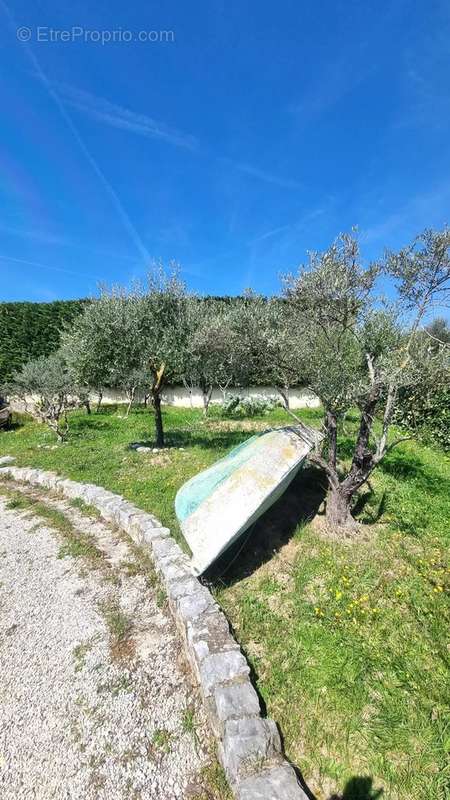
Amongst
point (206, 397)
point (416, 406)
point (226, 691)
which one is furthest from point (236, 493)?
point (206, 397)

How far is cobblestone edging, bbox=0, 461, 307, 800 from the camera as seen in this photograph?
8.60 ft

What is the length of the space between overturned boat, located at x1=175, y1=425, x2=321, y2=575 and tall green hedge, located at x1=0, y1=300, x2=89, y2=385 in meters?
22.9

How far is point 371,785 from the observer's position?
9.11ft

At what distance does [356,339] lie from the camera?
626cm

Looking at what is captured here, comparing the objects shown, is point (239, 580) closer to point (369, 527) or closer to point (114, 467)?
point (369, 527)

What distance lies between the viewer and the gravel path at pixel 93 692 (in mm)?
3021

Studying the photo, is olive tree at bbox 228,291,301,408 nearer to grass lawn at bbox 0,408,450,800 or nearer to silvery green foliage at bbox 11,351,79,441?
grass lawn at bbox 0,408,450,800

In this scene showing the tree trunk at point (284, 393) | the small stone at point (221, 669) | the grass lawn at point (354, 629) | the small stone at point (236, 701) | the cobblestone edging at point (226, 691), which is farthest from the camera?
the tree trunk at point (284, 393)

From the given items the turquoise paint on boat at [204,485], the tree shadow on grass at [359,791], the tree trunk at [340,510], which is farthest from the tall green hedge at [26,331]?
the tree shadow on grass at [359,791]

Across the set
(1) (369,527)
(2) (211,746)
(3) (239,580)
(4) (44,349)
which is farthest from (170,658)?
(4) (44,349)

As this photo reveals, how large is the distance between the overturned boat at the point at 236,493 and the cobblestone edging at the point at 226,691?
1.75ft

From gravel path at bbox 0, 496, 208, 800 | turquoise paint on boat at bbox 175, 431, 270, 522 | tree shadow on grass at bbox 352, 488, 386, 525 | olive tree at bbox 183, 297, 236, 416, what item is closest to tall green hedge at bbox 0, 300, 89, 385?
olive tree at bbox 183, 297, 236, 416

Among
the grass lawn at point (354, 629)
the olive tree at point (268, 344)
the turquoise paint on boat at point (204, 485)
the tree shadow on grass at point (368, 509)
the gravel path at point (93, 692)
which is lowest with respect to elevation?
the gravel path at point (93, 692)

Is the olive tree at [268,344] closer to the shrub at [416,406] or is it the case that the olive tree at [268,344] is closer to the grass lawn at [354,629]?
the shrub at [416,406]
